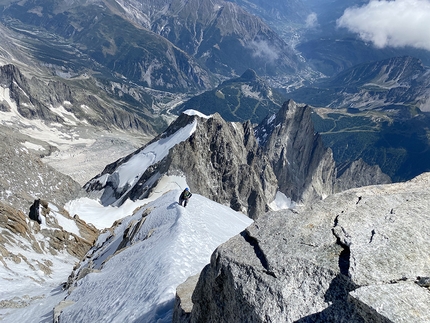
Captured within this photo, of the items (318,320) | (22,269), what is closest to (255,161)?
(22,269)

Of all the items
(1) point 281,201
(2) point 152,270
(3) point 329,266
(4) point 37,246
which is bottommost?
(4) point 37,246

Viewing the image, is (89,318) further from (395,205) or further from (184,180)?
(184,180)

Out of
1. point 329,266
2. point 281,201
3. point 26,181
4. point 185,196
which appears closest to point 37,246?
point 185,196

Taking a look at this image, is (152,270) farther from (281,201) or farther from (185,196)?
(281,201)

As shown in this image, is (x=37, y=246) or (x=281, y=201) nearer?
(x=37, y=246)

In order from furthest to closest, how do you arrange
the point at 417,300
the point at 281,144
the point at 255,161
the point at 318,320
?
the point at 281,144 → the point at 255,161 → the point at 318,320 → the point at 417,300

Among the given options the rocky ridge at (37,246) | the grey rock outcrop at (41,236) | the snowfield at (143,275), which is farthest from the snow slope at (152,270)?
the grey rock outcrop at (41,236)
